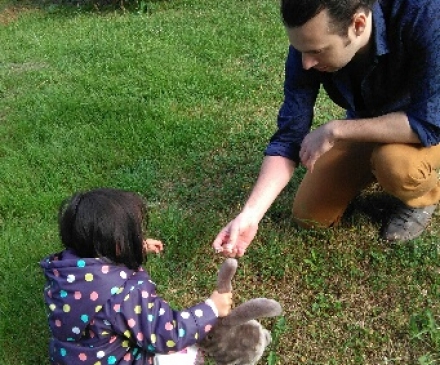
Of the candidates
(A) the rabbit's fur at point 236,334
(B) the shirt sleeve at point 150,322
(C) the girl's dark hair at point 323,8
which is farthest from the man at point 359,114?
(B) the shirt sleeve at point 150,322

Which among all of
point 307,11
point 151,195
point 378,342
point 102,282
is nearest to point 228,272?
point 102,282

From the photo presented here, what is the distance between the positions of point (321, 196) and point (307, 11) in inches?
42.1

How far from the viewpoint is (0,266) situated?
3092mm

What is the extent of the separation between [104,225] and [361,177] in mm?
1440

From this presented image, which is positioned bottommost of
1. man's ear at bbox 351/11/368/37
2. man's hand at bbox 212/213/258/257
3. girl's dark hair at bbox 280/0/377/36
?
man's hand at bbox 212/213/258/257

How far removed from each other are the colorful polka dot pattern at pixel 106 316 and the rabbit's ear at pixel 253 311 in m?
0.11

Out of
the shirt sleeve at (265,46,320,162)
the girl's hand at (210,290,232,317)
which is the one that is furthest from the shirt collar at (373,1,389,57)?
the girl's hand at (210,290,232,317)

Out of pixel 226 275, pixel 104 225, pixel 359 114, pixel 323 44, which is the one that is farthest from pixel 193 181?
pixel 104 225

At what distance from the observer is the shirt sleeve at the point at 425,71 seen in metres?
2.38

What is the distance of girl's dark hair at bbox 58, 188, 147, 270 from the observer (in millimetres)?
1970

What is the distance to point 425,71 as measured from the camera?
2439 millimetres

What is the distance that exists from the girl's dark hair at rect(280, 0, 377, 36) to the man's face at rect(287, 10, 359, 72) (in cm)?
2

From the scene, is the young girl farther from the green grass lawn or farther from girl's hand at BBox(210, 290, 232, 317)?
the green grass lawn

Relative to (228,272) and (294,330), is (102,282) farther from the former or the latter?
(294,330)
